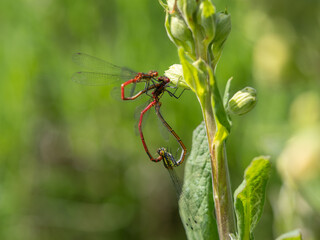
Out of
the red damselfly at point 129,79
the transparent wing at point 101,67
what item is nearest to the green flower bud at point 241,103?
the red damselfly at point 129,79

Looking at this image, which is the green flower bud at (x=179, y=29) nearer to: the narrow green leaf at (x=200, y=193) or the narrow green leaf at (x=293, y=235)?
the narrow green leaf at (x=200, y=193)

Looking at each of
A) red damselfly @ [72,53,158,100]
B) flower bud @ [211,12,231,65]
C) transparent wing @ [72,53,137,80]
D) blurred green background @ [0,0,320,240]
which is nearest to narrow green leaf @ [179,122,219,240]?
flower bud @ [211,12,231,65]

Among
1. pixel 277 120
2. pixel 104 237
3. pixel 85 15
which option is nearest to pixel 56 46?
pixel 85 15

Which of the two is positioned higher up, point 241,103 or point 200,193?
point 241,103

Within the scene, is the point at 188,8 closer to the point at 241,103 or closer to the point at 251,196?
the point at 241,103

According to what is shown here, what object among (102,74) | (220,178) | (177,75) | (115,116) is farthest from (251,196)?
(115,116)

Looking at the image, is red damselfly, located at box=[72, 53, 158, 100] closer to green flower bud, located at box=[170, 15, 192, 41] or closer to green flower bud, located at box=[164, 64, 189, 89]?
green flower bud, located at box=[164, 64, 189, 89]

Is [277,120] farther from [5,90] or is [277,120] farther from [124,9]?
[5,90]
